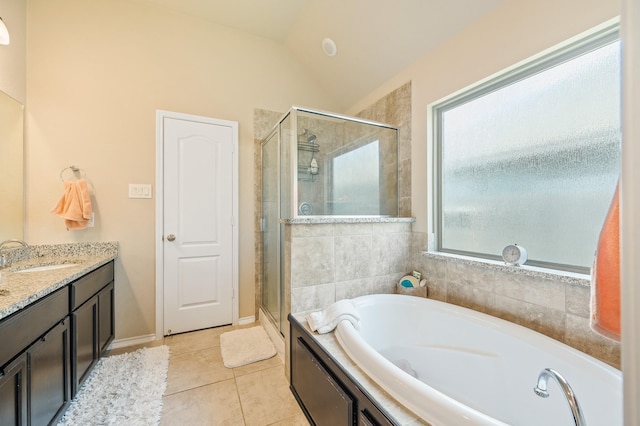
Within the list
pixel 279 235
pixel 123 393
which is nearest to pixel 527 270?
pixel 279 235

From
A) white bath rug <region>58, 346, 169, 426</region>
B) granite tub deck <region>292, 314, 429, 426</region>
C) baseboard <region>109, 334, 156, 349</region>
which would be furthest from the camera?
baseboard <region>109, 334, 156, 349</region>

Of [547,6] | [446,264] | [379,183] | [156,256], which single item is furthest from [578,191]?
[156,256]

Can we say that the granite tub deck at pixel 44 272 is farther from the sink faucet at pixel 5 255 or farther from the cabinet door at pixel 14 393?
the cabinet door at pixel 14 393

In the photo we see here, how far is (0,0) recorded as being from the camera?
180cm

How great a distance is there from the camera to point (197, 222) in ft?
8.40

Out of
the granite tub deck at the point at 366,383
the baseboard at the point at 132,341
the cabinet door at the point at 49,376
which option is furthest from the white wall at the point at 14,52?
the granite tub deck at the point at 366,383

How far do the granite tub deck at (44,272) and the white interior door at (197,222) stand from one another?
0.52 meters

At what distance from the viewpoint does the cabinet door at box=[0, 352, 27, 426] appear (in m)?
1.00

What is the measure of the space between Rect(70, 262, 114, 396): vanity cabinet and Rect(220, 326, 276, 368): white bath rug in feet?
2.85

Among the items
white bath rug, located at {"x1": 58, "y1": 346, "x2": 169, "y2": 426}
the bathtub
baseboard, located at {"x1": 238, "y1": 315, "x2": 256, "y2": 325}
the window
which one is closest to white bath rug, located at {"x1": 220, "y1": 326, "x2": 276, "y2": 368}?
baseboard, located at {"x1": 238, "y1": 315, "x2": 256, "y2": 325}

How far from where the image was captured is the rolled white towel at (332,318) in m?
1.49

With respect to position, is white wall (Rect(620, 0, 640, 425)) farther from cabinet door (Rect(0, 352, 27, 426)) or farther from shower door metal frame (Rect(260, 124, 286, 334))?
shower door metal frame (Rect(260, 124, 286, 334))

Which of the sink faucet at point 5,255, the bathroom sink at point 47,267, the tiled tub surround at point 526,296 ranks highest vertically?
the sink faucet at point 5,255

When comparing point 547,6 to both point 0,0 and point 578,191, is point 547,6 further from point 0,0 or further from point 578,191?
point 0,0
